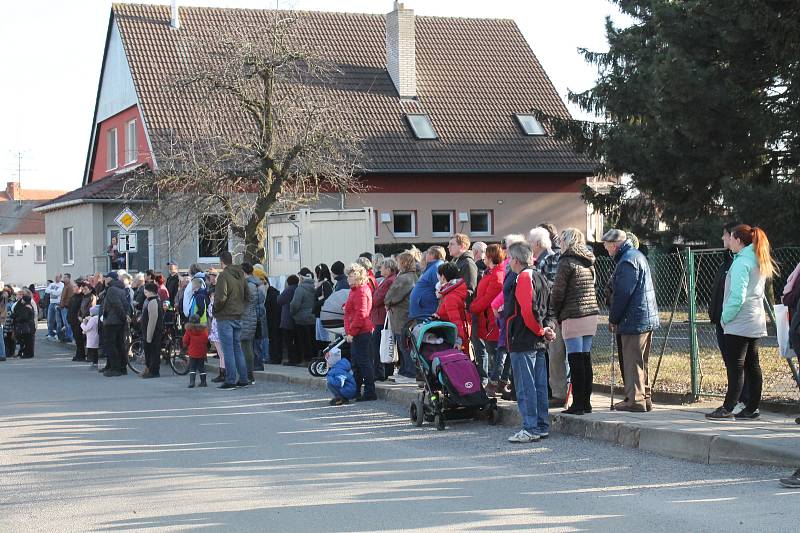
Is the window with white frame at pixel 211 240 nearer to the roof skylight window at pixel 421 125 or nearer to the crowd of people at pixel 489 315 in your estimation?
the roof skylight window at pixel 421 125

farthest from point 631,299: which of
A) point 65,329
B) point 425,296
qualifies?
point 65,329

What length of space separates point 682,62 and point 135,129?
24510 millimetres

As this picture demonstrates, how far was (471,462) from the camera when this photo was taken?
10.3 m

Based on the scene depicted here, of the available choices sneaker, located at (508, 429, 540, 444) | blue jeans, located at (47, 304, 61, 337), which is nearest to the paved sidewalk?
sneaker, located at (508, 429, 540, 444)

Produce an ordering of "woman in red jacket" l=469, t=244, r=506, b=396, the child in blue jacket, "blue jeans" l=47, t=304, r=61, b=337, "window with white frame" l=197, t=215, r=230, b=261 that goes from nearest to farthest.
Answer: "woman in red jacket" l=469, t=244, r=506, b=396, the child in blue jacket, "blue jeans" l=47, t=304, r=61, b=337, "window with white frame" l=197, t=215, r=230, b=261

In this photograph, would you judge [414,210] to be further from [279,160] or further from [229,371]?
[229,371]

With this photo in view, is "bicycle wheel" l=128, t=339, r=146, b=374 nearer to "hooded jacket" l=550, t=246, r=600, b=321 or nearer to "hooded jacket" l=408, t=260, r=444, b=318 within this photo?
"hooded jacket" l=408, t=260, r=444, b=318

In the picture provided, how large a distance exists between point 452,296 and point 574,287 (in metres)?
2.28

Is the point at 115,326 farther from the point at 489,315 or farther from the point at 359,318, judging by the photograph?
the point at 489,315

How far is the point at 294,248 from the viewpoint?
2616cm

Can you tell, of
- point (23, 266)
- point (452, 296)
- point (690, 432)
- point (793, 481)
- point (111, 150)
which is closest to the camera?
point (793, 481)

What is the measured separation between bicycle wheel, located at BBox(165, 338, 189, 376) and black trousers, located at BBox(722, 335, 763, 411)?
40.9 feet

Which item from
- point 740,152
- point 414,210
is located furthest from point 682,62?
point 414,210

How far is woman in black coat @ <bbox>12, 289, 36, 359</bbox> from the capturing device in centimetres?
2755
